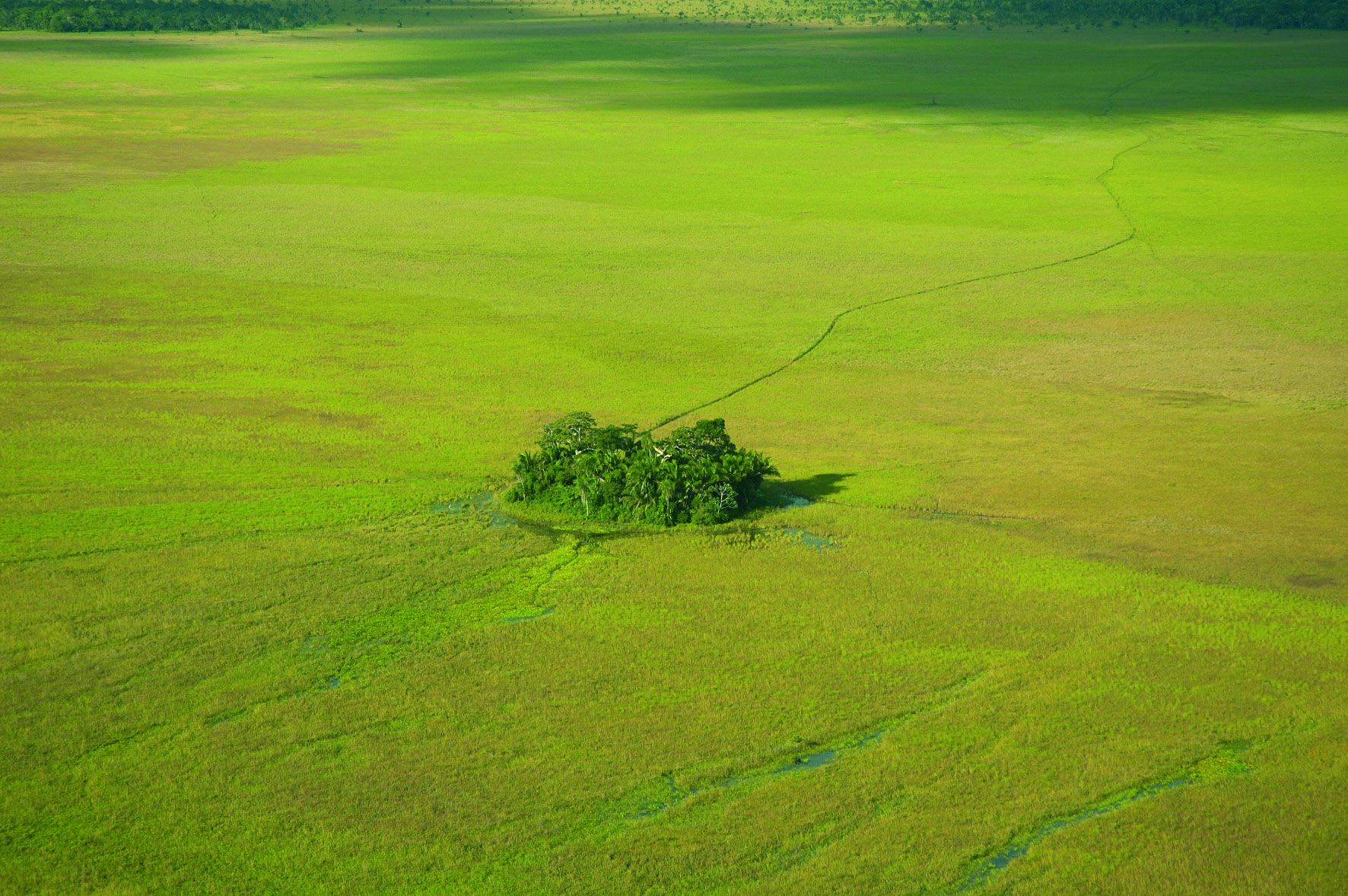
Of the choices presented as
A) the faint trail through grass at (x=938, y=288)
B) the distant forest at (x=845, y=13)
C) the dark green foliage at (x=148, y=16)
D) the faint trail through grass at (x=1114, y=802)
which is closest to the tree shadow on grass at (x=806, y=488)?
the faint trail through grass at (x=938, y=288)

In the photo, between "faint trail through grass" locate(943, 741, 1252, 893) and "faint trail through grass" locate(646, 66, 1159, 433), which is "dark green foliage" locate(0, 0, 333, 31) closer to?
"faint trail through grass" locate(646, 66, 1159, 433)

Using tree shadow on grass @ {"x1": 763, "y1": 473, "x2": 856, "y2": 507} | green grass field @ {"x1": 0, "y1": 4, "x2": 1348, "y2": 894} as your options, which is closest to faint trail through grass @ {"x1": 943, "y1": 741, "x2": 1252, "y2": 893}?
green grass field @ {"x1": 0, "y1": 4, "x2": 1348, "y2": 894}

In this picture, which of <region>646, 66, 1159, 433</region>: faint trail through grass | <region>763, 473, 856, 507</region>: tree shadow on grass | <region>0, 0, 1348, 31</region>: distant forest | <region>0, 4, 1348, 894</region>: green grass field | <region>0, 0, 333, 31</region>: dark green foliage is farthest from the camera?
<region>0, 0, 333, 31</region>: dark green foliage

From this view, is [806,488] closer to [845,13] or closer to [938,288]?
[938,288]

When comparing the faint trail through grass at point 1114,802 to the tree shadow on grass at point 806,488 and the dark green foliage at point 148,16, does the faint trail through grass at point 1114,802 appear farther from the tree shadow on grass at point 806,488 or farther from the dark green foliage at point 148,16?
the dark green foliage at point 148,16

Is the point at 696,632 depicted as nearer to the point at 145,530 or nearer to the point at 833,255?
the point at 145,530

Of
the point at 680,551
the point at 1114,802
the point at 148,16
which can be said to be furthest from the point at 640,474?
the point at 148,16
